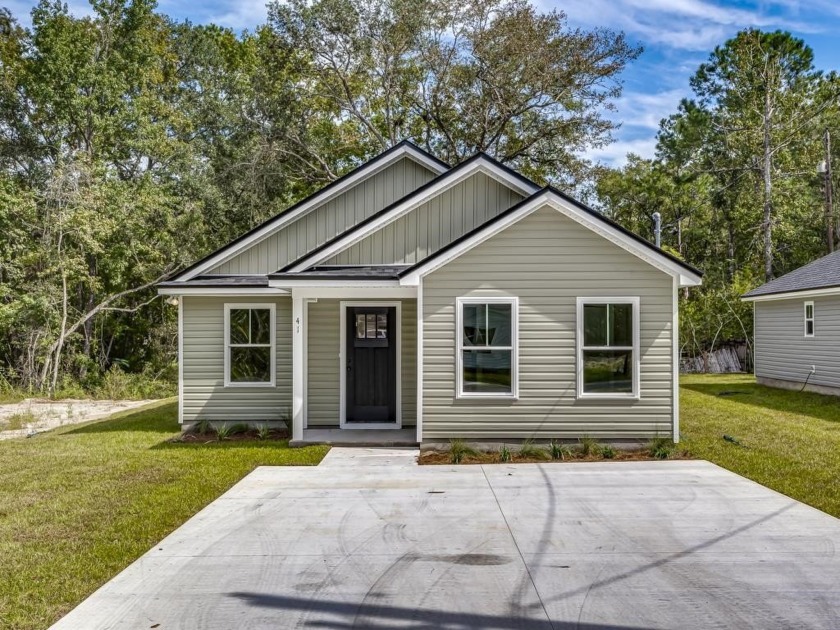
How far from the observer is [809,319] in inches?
635

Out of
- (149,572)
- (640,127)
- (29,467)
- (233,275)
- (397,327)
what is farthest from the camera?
(640,127)

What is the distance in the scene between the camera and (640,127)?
116ft

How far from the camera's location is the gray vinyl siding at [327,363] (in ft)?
34.9

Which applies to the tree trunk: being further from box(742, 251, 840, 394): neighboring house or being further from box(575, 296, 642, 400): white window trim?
box(575, 296, 642, 400): white window trim

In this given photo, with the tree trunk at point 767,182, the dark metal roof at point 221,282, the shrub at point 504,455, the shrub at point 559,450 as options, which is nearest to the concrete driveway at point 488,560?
the shrub at point 504,455

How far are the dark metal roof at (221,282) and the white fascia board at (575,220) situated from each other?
130 inches

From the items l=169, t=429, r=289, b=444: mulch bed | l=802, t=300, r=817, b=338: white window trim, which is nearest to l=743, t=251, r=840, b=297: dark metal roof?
l=802, t=300, r=817, b=338: white window trim

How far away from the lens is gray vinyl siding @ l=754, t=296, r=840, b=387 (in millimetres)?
15070

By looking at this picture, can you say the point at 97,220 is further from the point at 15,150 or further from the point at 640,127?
the point at 640,127

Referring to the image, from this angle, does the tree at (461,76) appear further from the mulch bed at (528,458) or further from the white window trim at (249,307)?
the mulch bed at (528,458)

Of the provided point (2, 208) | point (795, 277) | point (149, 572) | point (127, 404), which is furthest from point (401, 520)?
point (2, 208)

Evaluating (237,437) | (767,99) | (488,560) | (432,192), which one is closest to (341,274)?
(432,192)

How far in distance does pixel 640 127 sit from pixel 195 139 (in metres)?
24.4

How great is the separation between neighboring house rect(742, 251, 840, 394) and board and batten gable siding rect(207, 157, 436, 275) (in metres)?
10.4
